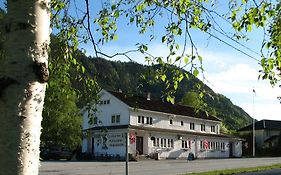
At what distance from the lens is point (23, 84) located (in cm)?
273

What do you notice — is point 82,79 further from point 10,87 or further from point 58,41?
point 10,87

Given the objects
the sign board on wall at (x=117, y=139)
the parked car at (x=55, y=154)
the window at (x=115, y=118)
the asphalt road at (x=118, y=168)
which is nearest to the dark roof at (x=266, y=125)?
the window at (x=115, y=118)

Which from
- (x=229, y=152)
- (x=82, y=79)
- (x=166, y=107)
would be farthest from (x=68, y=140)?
(x=82, y=79)

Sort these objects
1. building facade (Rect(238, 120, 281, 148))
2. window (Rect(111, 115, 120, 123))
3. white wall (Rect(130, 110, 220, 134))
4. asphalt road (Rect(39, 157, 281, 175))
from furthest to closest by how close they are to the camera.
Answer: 1. building facade (Rect(238, 120, 281, 148))
2. window (Rect(111, 115, 120, 123))
3. white wall (Rect(130, 110, 220, 134))
4. asphalt road (Rect(39, 157, 281, 175))

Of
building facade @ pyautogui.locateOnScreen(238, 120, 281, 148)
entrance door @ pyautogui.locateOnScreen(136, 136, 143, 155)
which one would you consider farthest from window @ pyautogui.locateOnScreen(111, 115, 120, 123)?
building facade @ pyautogui.locateOnScreen(238, 120, 281, 148)

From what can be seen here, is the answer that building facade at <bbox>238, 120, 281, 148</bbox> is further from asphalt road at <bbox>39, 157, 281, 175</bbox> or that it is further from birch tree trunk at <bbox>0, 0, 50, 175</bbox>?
birch tree trunk at <bbox>0, 0, 50, 175</bbox>

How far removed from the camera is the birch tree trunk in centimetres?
263

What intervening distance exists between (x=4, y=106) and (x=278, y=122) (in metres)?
103

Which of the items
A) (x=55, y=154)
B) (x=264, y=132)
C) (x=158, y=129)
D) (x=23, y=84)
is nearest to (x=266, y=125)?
(x=264, y=132)

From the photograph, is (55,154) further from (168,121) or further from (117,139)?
(117,139)

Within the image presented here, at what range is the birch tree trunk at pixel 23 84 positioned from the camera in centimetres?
263

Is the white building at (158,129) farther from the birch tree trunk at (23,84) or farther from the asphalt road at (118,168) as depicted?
the birch tree trunk at (23,84)

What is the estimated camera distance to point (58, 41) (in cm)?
507

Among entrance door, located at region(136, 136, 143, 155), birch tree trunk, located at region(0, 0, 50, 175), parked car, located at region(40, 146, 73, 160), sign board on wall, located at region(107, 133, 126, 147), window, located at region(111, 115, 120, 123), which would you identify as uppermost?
window, located at region(111, 115, 120, 123)
